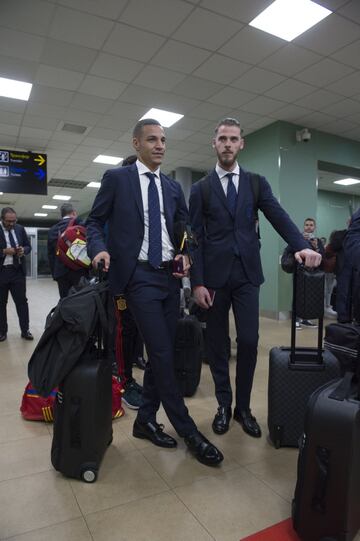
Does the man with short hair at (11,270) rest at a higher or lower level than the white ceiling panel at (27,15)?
lower

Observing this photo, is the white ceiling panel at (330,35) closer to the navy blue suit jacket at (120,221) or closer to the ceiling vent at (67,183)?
the navy blue suit jacket at (120,221)

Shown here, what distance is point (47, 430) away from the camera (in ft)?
6.56

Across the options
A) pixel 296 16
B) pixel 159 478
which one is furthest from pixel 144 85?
pixel 159 478

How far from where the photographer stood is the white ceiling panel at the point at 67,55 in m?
3.88

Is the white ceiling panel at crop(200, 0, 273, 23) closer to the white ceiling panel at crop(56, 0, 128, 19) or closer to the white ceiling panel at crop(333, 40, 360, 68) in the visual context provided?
the white ceiling panel at crop(56, 0, 128, 19)

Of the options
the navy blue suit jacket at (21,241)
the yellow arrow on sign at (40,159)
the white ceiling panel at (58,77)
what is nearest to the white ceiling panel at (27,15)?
the white ceiling panel at (58,77)

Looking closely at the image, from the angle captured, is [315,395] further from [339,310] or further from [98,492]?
[339,310]

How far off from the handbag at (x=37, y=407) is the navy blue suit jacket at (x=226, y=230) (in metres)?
1.07

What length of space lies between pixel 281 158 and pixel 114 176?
4980 millimetres

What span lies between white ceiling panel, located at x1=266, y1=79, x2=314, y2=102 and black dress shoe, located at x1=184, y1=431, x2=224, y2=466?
453 centimetres

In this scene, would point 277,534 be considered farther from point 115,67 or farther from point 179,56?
point 115,67

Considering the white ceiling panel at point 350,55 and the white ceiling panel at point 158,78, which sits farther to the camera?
the white ceiling panel at point 158,78

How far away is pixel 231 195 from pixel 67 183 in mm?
9755

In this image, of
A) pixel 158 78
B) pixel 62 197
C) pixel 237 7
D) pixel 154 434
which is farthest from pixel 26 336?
pixel 62 197
